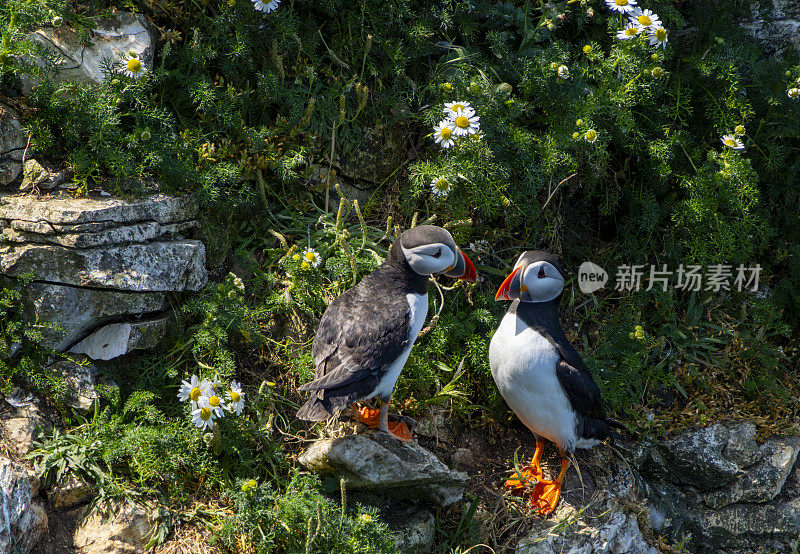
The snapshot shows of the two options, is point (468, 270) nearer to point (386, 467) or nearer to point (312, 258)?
point (312, 258)

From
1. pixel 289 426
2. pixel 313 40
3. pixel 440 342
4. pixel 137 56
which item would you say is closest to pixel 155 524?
pixel 289 426

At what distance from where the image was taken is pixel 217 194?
4.74m

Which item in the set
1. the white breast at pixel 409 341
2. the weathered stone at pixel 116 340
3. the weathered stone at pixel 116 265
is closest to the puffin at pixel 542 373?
the white breast at pixel 409 341

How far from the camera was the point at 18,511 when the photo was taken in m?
3.55

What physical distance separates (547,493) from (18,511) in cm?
308

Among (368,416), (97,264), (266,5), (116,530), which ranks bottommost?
(116,530)

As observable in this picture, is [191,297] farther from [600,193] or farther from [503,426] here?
[600,193]

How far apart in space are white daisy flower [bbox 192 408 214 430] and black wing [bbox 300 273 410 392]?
60 cm

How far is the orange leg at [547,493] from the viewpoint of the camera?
14.6ft

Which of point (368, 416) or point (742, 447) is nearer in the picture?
point (368, 416)

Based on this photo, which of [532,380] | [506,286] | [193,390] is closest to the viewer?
[193,390]

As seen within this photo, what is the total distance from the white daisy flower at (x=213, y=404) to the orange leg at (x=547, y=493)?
2.07 m

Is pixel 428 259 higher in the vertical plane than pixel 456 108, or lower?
lower

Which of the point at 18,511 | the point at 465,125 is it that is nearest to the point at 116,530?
the point at 18,511
